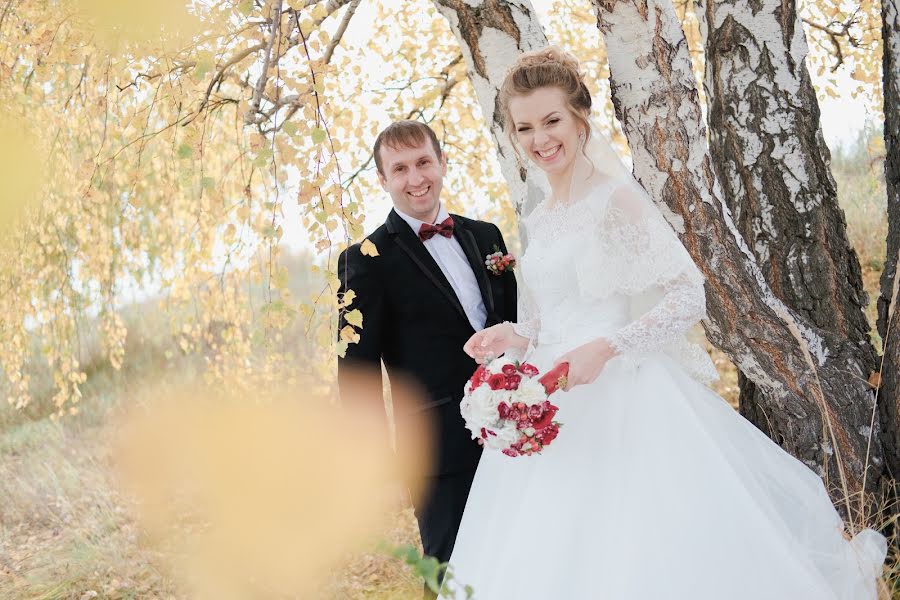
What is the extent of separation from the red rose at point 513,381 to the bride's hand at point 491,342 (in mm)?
337

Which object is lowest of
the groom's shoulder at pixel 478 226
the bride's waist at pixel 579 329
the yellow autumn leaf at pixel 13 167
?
the bride's waist at pixel 579 329

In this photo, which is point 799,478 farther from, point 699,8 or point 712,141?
point 699,8

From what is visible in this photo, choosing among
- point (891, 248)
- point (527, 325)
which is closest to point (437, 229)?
point (527, 325)

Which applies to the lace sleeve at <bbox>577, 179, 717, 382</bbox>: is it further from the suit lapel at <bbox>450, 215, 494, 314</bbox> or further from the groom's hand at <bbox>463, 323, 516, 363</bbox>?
the suit lapel at <bbox>450, 215, 494, 314</bbox>

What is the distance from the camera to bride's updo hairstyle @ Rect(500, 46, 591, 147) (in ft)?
7.38

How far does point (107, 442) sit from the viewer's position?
23.8 ft

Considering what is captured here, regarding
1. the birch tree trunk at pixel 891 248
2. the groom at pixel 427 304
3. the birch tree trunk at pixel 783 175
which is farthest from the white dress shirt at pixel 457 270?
the birch tree trunk at pixel 891 248

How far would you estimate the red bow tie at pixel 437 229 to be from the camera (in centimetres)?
269

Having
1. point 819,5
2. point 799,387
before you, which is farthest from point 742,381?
point 819,5

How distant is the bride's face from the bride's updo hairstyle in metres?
0.01

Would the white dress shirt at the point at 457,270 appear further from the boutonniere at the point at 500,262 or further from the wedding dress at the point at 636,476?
the wedding dress at the point at 636,476

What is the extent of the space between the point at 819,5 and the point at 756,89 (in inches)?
118

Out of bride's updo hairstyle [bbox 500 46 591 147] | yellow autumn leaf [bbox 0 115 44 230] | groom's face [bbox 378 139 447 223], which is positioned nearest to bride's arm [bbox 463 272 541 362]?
groom's face [bbox 378 139 447 223]

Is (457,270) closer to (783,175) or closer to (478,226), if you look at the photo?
(478,226)
